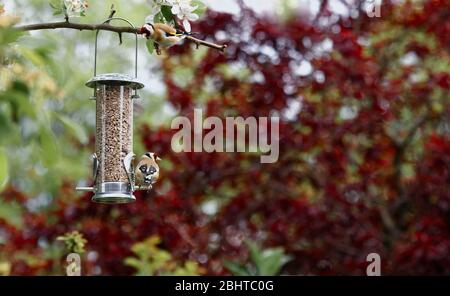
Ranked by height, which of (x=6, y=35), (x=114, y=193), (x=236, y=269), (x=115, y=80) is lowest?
(x=236, y=269)

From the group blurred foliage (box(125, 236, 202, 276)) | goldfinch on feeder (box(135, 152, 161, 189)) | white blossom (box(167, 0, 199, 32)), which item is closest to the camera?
white blossom (box(167, 0, 199, 32))

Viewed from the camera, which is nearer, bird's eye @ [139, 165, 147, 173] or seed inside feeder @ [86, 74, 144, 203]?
bird's eye @ [139, 165, 147, 173]

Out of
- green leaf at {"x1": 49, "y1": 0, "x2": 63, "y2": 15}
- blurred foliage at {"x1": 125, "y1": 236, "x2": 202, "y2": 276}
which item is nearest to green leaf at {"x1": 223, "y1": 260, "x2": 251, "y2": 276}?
blurred foliage at {"x1": 125, "y1": 236, "x2": 202, "y2": 276}

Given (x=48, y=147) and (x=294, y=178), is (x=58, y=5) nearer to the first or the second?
(x=48, y=147)

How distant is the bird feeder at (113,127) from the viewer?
8.80ft

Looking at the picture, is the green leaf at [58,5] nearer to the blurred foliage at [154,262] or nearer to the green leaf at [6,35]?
the green leaf at [6,35]

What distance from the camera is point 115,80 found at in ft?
8.89

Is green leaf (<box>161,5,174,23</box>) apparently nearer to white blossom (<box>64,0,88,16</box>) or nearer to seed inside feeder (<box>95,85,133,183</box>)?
white blossom (<box>64,0,88,16</box>)

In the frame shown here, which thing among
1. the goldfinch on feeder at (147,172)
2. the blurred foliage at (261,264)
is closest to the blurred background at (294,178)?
the blurred foliage at (261,264)

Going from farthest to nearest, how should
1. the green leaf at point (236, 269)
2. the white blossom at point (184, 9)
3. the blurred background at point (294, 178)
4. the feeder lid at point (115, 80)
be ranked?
the blurred background at point (294, 178), the green leaf at point (236, 269), the feeder lid at point (115, 80), the white blossom at point (184, 9)

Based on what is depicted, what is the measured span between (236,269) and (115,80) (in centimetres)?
218

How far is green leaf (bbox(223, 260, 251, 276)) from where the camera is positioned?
464 cm

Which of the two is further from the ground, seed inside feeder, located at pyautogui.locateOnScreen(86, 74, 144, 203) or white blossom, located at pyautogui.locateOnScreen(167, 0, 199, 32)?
white blossom, located at pyautogui.locateOnScreen(167, 0, 199, 32)

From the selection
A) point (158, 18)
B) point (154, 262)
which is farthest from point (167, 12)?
point (154, 262)
